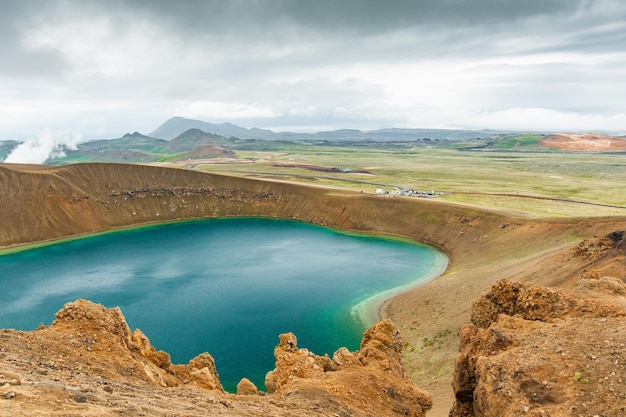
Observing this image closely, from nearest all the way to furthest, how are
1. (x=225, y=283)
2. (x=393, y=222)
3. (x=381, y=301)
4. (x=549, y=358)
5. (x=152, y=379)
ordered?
(x=549, y=358) < (x=152, y=379) < (x=381, y=301) < (x=225, y=283) < (x=393, y=222)

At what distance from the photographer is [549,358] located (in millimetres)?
17828

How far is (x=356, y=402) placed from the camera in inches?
805

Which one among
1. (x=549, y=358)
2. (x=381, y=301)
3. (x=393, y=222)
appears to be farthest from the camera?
(x=393, y=222)

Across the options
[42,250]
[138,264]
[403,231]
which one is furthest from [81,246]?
[403,231]

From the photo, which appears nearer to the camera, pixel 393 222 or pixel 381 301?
pixel 381 301

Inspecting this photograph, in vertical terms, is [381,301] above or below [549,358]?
below

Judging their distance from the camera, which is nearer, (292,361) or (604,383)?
(604,383)

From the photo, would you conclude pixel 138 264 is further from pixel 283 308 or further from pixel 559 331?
pixel 559 331

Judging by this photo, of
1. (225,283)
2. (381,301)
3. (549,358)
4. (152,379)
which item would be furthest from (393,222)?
(152,379)

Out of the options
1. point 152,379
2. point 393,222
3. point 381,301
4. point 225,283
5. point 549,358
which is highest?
point 549,358

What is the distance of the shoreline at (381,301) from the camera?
5109 centimetres

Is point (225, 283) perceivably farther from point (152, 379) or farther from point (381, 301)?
point (152, 379)

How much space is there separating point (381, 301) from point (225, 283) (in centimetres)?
2376

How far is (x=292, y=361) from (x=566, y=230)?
56.5m
